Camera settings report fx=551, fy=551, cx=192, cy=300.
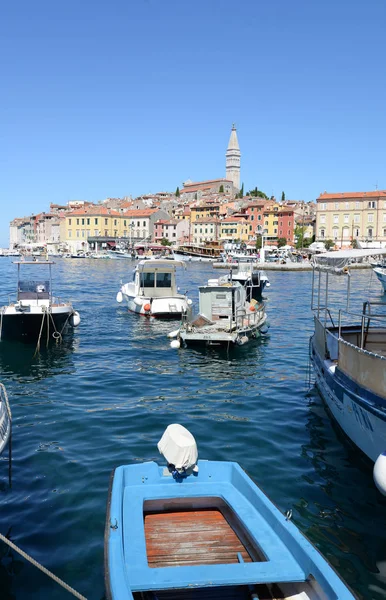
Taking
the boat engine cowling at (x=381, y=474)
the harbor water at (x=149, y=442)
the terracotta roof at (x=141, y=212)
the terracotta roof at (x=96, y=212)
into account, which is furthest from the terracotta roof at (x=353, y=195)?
the boat engine cowling at (x=381, y=474)

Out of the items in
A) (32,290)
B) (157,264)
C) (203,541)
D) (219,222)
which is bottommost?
(203,541)

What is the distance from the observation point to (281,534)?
19.8 feet

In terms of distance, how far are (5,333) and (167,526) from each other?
50.5 feet

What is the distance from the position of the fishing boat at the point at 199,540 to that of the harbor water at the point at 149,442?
2.91 feet

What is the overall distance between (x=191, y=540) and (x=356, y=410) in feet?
14.7

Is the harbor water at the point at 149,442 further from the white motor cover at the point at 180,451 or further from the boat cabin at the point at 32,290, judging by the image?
the boat cabin at the point at 32,290

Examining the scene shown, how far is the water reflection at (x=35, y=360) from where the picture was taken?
1703 cm

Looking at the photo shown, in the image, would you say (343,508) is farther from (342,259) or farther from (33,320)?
(33,320)

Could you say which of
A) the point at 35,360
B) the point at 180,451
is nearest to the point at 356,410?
the point at 180,451

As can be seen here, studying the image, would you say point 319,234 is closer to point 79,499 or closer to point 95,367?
point 95,367

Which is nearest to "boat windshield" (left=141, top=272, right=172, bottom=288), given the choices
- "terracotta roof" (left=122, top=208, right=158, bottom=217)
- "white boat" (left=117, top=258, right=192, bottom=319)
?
"white boat" (left=117, top=258, right=192, bottom=319)

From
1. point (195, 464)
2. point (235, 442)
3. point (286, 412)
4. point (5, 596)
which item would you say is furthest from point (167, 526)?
point (286, 412)

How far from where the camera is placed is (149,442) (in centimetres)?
1105

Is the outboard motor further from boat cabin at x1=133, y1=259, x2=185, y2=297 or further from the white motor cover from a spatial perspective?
boat cabin at x1=133, y1=259, x2=185, y2=297
